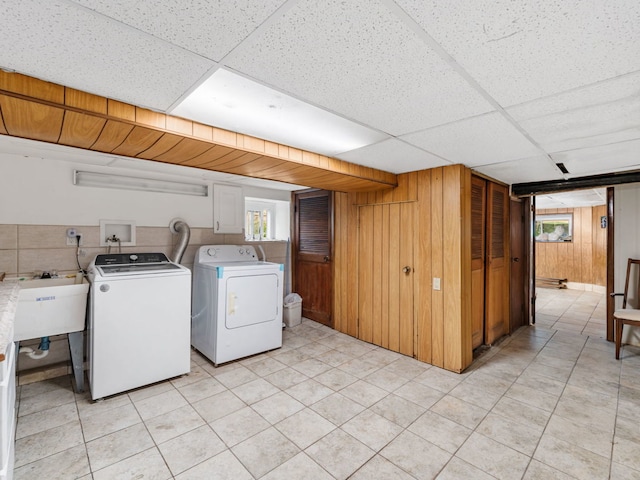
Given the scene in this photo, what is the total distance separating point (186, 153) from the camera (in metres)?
2.17

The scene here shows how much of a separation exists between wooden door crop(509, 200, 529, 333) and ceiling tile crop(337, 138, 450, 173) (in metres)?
2.13

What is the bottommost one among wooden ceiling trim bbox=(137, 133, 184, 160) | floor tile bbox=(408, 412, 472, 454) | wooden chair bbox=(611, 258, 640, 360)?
floor tile bbox=(408, 412, 472, 454)

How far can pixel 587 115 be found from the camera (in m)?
1.78

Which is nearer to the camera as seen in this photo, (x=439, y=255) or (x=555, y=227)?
(x=439, y=255)

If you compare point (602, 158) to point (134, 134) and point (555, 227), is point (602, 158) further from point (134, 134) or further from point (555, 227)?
point (555, 227)

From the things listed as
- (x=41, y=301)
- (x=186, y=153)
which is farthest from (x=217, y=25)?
(x=41, y=301)

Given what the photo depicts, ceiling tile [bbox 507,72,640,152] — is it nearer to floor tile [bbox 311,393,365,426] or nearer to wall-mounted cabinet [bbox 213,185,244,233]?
floor tile [bbox 311,393,365,426]

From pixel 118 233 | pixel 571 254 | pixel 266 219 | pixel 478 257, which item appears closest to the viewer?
pixel 118 233

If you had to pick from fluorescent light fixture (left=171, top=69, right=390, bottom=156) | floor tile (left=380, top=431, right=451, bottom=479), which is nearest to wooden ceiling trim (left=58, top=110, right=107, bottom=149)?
fluorescent light fixture (left=171, top=69, right=390, bottom=156)

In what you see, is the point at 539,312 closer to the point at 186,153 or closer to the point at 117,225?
the point at 186,153

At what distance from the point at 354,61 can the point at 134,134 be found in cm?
136

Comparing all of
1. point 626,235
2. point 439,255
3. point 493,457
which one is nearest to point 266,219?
point 439,255

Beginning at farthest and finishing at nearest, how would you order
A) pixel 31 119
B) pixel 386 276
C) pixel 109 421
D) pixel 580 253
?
pixel 580 253, pixel 386 276, pixel 109 421, pixel 31 119

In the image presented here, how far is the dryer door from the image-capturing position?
3.25 m
